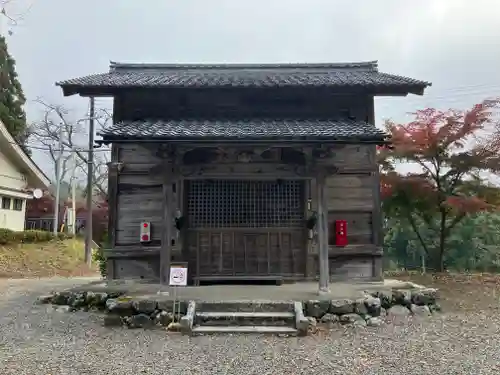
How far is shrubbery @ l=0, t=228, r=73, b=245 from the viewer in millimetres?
16953

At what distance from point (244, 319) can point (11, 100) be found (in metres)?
19.7

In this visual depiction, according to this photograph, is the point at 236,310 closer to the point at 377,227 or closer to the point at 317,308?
the point at 317,308

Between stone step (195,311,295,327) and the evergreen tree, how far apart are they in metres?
17.7

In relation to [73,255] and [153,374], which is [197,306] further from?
[73,255]

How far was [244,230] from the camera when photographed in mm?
9172

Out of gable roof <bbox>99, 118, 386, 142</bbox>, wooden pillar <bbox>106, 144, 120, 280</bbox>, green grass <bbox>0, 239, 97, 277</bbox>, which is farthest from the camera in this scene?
green grass <bbox>0, 239, 97, 277</bbox>

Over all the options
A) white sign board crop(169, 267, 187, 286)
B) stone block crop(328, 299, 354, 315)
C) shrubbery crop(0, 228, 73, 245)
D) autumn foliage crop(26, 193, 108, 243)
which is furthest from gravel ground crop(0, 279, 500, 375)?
autumn foliage crop(26, 193, 108, 243)

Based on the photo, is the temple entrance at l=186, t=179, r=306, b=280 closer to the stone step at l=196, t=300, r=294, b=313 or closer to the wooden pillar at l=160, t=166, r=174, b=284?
the wooden pillar at l=160, t=166, r=174, b=284

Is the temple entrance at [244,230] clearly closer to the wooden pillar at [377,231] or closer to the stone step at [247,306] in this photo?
the wooden pillar at [377,231]

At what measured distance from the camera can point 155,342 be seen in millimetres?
5758

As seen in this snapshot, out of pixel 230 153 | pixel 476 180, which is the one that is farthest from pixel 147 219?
pixel 476 180

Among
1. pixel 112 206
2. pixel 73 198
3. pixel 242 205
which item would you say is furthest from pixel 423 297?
pixel 73 198

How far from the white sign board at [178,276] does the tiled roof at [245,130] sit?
7.62 ft

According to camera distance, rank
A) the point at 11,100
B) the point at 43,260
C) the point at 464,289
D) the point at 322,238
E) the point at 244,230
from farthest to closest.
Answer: the point at 11,100 < the point at 43,260 < the point at 464,289 < the point at 244,230 < the point at 322,238
